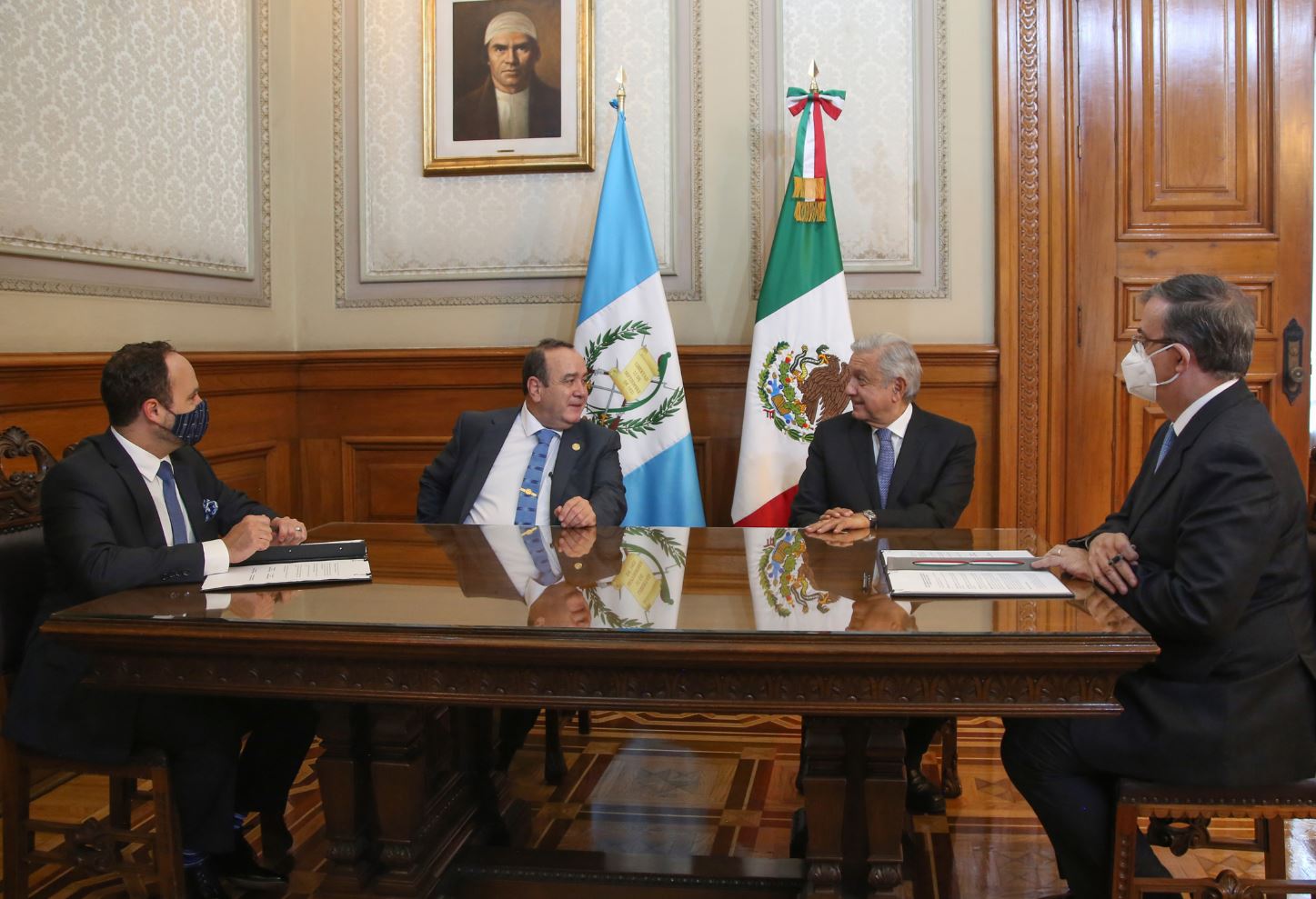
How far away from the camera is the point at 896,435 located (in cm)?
342

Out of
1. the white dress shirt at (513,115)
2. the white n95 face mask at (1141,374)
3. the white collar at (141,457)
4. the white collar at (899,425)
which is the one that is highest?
the white dress shirt at (513,115)

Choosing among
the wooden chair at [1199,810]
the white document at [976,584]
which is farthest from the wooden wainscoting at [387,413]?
the wooden chair at [1199,810]

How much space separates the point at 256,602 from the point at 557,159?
9.13 ft

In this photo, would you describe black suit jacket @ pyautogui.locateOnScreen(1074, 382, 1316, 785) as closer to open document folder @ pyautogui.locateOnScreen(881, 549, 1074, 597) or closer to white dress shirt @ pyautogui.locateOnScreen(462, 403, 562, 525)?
open document folder @ pyautogui.locateOnScreen(881, 549, 1074, 597)

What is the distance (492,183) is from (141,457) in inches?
88.4

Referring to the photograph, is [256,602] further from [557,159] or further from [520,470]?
[557,159]

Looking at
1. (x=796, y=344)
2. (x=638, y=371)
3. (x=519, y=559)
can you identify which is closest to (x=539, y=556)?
(x=519, y=559)

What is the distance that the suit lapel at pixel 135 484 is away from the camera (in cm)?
260

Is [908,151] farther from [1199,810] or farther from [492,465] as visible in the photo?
[1199,810]

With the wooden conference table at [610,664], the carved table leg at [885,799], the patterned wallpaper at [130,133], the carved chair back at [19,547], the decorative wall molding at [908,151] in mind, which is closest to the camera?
the wooden conference table at [610,664]

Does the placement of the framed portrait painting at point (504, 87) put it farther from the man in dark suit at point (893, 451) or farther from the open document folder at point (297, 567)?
the open document folder at point (297, 567)

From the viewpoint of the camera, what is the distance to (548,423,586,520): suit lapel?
11.3ft

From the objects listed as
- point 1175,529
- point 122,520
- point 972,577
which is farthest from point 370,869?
point 1175,529

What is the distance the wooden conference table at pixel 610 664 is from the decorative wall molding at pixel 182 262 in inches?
59.2
